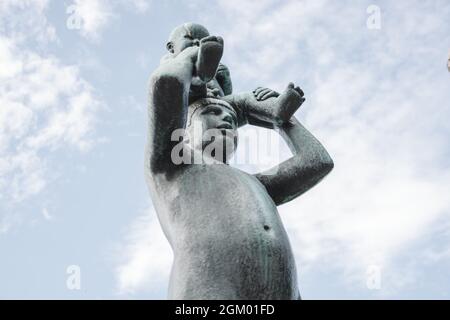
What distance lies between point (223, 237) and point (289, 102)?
176 cm

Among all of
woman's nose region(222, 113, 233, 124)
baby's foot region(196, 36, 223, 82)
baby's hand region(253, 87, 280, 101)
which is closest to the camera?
baby's foot region(196, 36, 223, 82)

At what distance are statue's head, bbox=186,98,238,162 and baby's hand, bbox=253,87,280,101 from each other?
0.33 m

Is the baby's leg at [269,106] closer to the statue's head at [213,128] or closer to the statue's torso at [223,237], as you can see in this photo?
the statue's head at [213,128]

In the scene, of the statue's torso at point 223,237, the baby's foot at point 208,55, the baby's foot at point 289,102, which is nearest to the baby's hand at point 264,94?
the baby's foot at point 289,102

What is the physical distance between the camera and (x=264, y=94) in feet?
21.4

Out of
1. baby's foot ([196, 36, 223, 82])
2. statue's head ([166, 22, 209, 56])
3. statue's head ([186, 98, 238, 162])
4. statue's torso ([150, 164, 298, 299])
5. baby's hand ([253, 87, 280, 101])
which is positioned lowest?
statue's torso ([150, 164, 298, 299])

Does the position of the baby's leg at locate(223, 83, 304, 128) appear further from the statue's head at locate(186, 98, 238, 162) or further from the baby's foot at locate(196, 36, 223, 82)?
the baby's foot at locate(196, 36, 223, 82)

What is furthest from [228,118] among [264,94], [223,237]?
[223,237]

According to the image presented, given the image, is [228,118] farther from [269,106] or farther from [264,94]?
[264,94]

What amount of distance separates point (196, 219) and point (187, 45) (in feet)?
6.38

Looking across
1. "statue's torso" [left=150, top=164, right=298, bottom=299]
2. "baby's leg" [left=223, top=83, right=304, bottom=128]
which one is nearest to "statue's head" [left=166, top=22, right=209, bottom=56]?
"baby's leg" [left=223, top=83, right=304, bottom=128]

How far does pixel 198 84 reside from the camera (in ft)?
19.6

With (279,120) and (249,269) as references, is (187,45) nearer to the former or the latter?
(279,120)

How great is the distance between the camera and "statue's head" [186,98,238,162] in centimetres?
592
